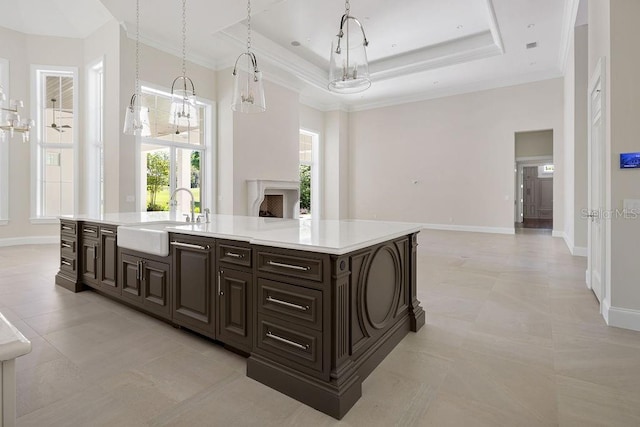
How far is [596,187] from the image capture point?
11.2ft

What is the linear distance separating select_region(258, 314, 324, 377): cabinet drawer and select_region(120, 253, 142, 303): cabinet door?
1615 millimetres

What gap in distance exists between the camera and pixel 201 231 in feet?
7.88

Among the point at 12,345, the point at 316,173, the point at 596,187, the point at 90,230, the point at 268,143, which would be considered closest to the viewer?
the point at 12,345

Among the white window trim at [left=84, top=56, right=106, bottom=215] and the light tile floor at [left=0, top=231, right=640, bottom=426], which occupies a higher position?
the white window trim at [left=84, top=56, right=106, bottom=215]

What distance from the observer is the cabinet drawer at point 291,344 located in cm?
182

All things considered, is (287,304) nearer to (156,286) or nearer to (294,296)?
(294,296)

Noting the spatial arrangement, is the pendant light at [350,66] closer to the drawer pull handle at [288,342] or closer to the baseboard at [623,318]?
the drawer pull handle at [288,342]

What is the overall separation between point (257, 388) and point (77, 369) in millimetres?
1221

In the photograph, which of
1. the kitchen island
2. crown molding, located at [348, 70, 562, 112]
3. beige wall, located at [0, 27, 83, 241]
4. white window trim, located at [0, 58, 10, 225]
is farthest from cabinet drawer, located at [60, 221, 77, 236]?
crown molding, located at [348, 70, 562, 112]

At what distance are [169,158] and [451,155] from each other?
296 inches

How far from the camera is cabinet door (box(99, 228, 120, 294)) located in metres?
3.36

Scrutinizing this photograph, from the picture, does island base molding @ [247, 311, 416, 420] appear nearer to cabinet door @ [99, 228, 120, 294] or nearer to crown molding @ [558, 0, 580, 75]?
cabinet door @ [99, 228, 120, 294]

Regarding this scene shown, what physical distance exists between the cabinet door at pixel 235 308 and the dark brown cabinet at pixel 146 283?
69 cm

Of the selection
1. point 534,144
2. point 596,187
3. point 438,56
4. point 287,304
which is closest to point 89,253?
point 287,304
